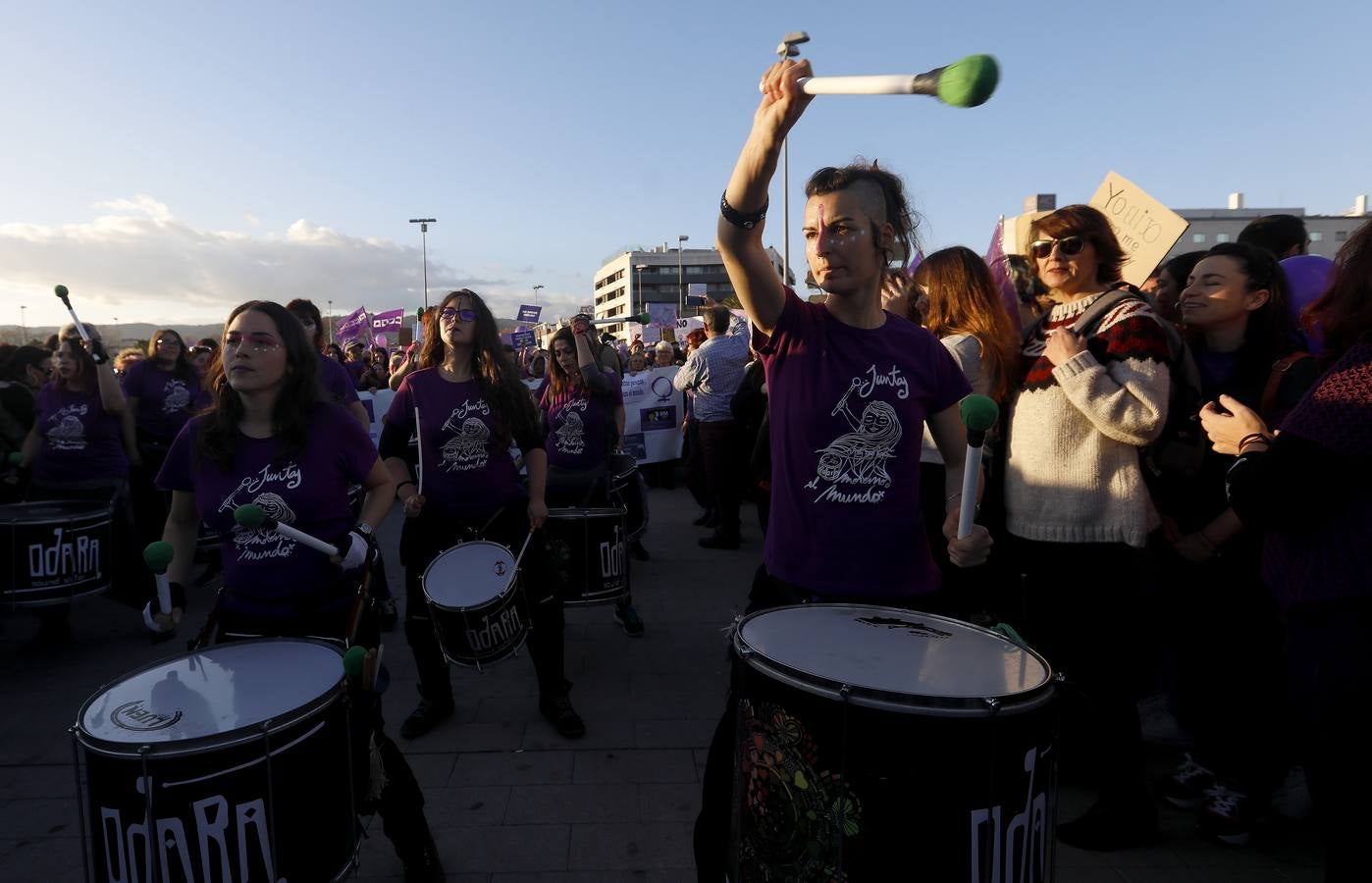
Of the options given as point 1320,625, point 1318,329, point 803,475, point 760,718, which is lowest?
point 760,718

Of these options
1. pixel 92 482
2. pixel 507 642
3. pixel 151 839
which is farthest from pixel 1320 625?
pixel 92 482

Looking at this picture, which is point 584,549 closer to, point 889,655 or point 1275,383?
point 889,655

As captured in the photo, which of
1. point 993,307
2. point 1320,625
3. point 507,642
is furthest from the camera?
point 507,642

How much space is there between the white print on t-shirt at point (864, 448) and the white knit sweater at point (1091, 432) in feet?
3.32

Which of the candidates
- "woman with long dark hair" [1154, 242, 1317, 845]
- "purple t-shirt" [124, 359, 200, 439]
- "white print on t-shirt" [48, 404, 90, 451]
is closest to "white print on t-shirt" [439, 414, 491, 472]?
"woman with long dark hair" [1154, 242, 1317, 845]

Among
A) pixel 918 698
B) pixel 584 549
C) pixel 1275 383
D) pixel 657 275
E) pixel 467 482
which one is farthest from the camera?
pixel 657 275

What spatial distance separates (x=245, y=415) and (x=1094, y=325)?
2962 millimetres

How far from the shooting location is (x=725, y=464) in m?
7.91

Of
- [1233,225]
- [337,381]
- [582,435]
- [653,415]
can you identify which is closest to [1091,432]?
[582,435]

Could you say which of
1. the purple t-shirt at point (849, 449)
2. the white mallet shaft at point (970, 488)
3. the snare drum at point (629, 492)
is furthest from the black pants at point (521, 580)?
the white mallet shaft at point (970, 488)

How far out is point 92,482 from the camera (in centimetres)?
563

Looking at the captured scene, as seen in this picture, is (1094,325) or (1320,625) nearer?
(1320,625)

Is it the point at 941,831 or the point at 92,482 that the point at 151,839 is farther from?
the point at 92,482

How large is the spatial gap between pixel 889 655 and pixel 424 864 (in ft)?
6.13
